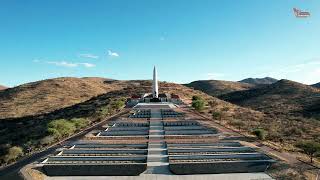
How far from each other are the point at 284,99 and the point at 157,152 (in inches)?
3782

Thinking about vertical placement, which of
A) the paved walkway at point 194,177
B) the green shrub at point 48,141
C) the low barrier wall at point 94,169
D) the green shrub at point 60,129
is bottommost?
the paved walkway at point 194,177

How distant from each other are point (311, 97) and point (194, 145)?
91.9 metres

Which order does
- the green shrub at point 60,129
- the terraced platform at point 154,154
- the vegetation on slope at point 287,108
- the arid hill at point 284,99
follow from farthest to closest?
the arid hill at point 284,99
the vegetation on slope at point 287,108
the green shrub at point 60,129
the terraced platform at point 154,154

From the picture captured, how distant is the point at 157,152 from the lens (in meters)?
28.6

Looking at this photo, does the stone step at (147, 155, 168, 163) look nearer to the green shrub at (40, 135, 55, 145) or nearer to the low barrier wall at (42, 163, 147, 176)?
the low barrier wall at (42, 163, 147, 176)

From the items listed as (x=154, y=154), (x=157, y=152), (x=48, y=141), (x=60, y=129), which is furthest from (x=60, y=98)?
(x=154, y=154)

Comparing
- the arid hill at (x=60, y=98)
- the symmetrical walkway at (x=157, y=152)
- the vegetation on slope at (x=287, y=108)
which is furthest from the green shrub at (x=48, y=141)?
the arid hill at (x=60, y=98)

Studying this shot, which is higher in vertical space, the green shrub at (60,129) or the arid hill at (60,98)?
the arid hill at (60,98)

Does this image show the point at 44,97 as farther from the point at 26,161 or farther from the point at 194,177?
the point at 194,177

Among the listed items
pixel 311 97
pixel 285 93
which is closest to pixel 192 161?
pixel 311 97

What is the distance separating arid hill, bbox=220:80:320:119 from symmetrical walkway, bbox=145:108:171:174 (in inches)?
2077

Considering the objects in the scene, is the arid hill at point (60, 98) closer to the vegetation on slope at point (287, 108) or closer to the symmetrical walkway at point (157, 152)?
the vegetation on slope at point (287, 108)

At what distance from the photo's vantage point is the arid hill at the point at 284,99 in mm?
89950

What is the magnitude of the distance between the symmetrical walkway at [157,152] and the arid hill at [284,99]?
52758 millimetres
